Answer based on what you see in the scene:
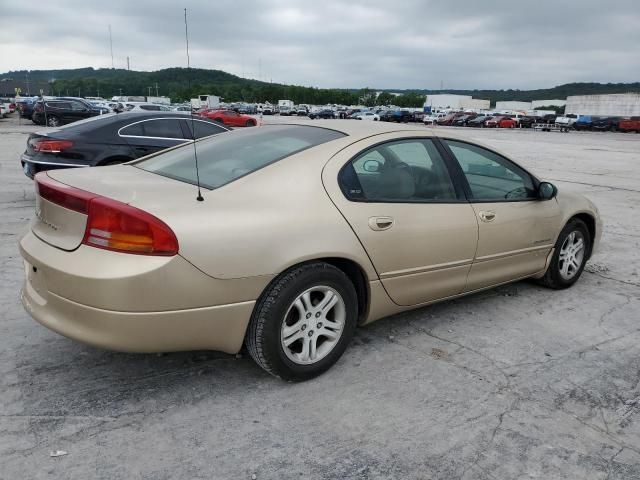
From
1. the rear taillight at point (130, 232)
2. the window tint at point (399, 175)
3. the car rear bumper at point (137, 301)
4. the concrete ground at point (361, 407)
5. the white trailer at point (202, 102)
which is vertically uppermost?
the white trailer at point (202, 102)

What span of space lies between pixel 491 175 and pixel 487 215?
0.50 metres

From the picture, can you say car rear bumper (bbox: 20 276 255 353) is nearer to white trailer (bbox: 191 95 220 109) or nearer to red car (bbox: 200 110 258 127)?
white trailer (bbox: 191 95 220 109)

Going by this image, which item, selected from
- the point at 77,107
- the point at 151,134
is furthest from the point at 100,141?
the point at 77,107

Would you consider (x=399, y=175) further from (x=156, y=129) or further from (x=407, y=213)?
(x=156, y=129)

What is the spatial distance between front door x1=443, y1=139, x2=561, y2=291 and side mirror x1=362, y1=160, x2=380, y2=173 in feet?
2.47

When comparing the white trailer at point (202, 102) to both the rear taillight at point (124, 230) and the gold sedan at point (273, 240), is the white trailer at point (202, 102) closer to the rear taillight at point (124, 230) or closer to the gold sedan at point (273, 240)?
the gold sedan at point (273, 240)

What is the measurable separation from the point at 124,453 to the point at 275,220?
1313mm

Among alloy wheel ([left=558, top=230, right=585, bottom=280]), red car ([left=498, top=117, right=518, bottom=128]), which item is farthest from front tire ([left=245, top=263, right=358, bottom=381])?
red car ([left=498, top=117, right=518, bottom=128])

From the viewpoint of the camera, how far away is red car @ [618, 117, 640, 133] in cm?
4972

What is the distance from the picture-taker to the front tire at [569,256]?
479 cm

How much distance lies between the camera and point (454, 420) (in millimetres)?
2852

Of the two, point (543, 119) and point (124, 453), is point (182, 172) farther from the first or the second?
point (543, 119)

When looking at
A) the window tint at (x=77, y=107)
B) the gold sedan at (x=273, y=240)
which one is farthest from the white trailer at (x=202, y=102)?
the window tint at (x=77, y=107)

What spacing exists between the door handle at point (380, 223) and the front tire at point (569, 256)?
83.2 inches
